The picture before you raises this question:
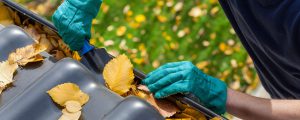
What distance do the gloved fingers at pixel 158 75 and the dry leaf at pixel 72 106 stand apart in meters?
0.31

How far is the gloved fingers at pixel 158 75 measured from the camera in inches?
60.2

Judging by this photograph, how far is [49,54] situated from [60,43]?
22cm

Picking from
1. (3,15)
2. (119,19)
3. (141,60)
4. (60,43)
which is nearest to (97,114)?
(60,43)

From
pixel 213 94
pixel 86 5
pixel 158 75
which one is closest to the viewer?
pixel 158 75

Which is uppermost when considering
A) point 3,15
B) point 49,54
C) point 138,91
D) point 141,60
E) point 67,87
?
point 3,15

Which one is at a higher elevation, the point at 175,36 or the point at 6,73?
the point at 6,73

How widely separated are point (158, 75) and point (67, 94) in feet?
1.34

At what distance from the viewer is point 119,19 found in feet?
12.9

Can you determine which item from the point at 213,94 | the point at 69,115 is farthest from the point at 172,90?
the point at 69,115

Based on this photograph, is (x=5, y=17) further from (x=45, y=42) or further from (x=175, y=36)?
(x=175, y=36)

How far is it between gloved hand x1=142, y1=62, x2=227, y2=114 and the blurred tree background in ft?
5.39

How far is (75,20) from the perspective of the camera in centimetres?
182

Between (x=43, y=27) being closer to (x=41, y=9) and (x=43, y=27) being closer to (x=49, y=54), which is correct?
(x=49, y=54)

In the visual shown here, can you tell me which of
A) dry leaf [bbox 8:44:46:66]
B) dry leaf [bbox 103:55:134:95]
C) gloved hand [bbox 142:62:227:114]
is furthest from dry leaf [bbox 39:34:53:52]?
gloved hand [bbox 142:62:227:114]
